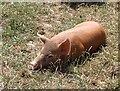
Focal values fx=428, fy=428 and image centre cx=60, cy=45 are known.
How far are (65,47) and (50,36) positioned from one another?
0.83 metres

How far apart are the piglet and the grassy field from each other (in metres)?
0.09

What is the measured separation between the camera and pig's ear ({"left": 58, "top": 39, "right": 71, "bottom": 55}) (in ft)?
13.4

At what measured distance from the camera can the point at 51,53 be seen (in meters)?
4.11

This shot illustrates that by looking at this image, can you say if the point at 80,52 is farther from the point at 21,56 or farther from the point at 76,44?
the point at 21,56

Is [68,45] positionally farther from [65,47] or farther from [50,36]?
[50,36]

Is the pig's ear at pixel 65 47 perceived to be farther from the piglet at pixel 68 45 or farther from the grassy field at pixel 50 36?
the grassy field at pixel 50 36

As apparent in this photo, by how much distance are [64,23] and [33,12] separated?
45 centimetres

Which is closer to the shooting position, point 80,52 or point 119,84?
point 119,84

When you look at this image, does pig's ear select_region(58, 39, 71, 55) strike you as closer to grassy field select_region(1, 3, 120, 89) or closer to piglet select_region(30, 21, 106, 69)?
piglet select_region(30, 21, 106, 69)

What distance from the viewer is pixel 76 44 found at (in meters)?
4.27

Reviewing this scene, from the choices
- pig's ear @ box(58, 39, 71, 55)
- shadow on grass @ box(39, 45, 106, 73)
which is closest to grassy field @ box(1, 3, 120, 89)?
shadow on grass @ box(39, 45, 106, 73)

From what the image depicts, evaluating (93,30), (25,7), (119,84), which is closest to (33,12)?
(25,7)

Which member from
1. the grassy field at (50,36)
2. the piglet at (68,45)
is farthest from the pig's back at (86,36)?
the grassy field at (50,36)

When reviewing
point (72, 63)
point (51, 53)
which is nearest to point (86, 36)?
point (72, 63)
